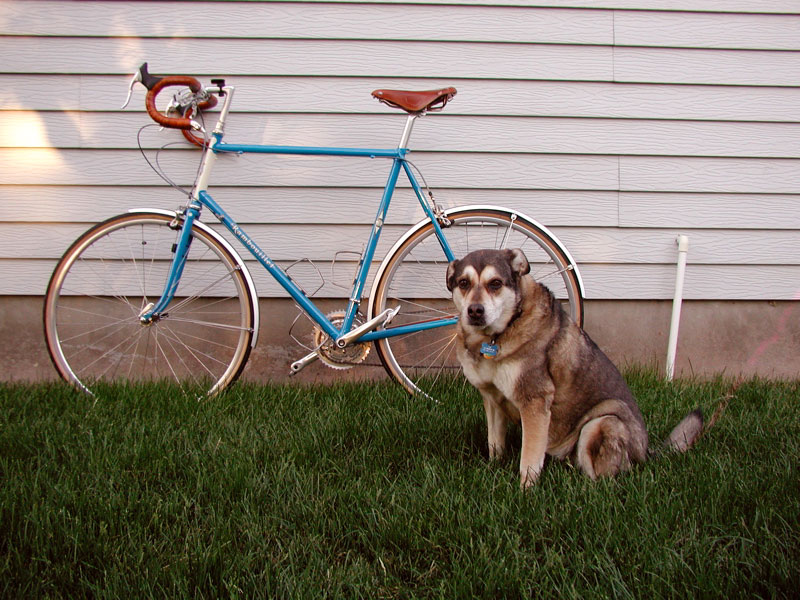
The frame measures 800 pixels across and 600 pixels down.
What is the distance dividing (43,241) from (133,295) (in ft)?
2.05

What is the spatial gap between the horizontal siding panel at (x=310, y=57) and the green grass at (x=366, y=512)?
2.04m

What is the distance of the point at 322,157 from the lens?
375cm

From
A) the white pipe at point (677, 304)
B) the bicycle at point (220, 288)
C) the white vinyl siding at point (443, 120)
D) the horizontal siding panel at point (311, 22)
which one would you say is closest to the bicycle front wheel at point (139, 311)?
the bicycle at point (220, 288)

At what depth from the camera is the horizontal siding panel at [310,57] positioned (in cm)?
364

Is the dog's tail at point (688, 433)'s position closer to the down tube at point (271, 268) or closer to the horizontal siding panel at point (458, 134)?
the down tube at point (271, 268)

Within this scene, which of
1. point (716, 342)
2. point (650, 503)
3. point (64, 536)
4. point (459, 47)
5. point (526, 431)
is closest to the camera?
point (64, 536)

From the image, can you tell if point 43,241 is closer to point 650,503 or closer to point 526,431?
point 526,431

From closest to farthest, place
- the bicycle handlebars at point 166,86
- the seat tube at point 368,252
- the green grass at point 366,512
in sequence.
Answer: the green grass at point 366,512
the bicycle handlebars at point 166,86
the seat tube at point 368,252

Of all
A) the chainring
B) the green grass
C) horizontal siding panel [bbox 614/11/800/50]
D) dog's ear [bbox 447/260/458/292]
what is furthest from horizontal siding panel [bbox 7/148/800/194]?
the green grass

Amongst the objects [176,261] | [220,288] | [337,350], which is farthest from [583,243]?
[176,261]

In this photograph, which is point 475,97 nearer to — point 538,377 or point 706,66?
point 706,66

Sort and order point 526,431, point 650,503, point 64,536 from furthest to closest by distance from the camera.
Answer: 1. point 526,431
2. point 650,503
3. point 64,536

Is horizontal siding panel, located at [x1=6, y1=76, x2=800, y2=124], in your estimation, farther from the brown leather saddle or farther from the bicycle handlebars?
the brown leather saddle

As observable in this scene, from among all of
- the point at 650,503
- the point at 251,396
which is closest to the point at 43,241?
the point at 251,396
